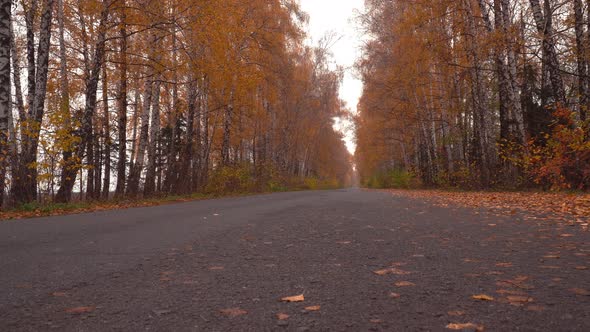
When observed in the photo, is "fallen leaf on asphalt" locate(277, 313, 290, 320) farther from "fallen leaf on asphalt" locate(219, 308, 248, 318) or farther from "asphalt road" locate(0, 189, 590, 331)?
"fallen leaf on asphalt" locate(219, 308, 248, 318)

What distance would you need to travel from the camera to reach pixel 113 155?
99.4 feet

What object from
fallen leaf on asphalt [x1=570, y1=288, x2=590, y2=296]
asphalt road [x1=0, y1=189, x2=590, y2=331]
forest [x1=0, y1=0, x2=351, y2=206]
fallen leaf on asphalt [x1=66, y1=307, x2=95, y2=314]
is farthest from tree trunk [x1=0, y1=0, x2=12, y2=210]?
fallen leaf on asphalt [x1=570, y1=288, x2=590, y2=296]

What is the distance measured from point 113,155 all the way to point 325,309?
31866 mm

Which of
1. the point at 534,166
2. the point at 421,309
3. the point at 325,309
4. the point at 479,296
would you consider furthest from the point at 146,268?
the point at 534,166

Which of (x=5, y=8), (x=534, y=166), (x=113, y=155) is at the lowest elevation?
(x=534, y=166)

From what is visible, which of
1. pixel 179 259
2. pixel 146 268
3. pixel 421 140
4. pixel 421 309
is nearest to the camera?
pixel 421 309

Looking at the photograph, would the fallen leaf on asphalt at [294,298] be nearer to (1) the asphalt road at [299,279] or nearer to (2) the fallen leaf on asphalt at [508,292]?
(1) the asphalt road at [299,279]

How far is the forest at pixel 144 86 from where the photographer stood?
391 inches

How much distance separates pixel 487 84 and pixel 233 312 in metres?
21.1

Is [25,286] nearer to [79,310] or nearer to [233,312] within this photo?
[79,310]

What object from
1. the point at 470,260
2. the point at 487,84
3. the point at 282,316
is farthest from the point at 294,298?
the point at 487,84

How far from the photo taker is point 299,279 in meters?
2.90

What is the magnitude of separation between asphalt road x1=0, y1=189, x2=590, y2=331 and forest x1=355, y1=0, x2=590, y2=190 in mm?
7659

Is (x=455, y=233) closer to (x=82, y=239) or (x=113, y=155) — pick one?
(x=82, y=239)
